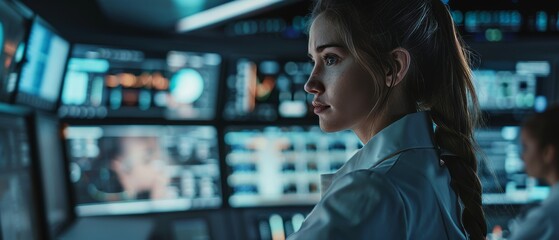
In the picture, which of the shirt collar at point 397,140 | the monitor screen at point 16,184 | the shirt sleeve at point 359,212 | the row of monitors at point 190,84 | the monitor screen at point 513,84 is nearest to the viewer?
the shirt sleeve at point 359,212

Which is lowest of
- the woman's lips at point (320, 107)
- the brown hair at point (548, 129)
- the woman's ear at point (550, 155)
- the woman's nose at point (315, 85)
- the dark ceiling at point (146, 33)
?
the woman's ear at point (550, 155)

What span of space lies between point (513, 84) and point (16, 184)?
85.4 inches

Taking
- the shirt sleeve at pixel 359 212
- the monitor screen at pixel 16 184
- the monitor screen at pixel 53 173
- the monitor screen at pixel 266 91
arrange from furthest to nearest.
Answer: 1. the monitor screen at pixel 266 91
2. the monitor screen at pixel 53 173
3. the monitor screen at pixel 16 184
4. the shirt sleeve at pixel 359 212

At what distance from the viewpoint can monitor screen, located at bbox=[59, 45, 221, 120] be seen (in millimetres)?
2924

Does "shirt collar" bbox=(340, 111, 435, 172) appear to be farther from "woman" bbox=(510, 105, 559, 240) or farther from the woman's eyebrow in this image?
"woman" bbox=(510, 105, 559, 240)

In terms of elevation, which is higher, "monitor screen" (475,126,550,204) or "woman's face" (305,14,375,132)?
"woman's face" (305,14,375,132)

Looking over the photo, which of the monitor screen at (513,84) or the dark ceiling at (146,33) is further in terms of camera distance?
the monitor screen at (513,84)

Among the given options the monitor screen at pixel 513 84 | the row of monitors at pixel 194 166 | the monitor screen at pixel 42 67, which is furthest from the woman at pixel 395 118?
the monitor screen at pixel 513 84

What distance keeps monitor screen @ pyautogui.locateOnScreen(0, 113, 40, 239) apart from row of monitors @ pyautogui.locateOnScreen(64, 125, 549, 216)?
556 millimetres

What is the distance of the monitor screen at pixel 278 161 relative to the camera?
3.21m

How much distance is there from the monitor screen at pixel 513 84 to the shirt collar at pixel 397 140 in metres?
2.60

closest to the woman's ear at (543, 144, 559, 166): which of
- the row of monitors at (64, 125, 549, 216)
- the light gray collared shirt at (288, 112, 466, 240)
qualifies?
the row of monitors at (64, 125, 549, 216)

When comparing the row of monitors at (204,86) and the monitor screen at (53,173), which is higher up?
the row of monitors at (204,86)

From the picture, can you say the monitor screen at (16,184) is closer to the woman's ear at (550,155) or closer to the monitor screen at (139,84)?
the monitor screen at (139,84)
